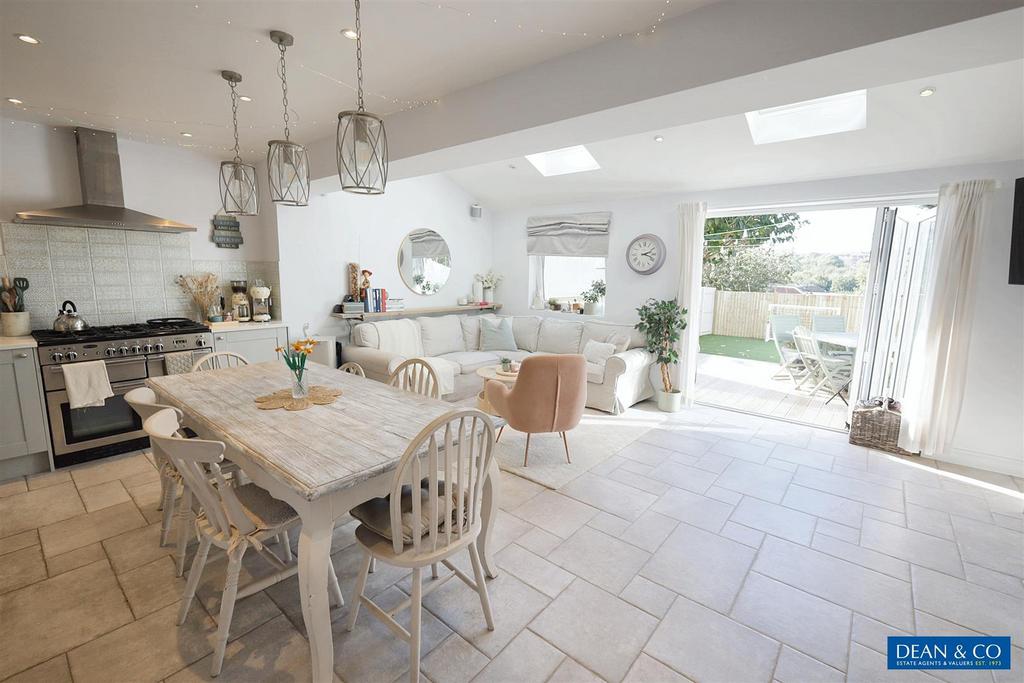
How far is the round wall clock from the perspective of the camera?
4922 mm

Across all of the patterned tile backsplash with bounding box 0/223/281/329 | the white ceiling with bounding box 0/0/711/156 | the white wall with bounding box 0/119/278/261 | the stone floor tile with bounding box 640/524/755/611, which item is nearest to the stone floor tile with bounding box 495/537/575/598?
the stone floor tile with bounding box 640/524/755/611

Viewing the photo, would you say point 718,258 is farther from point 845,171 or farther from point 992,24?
point 992,24

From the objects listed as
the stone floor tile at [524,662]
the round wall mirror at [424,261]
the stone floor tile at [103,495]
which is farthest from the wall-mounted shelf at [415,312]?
the stone floor tile at [524,662]

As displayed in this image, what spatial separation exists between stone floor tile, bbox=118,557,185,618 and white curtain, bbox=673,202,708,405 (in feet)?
14.9

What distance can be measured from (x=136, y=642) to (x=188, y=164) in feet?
13.4

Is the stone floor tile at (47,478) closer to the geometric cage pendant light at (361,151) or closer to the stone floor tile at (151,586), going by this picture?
the stone floor tile at (151,586)

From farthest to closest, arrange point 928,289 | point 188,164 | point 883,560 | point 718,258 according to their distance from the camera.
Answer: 1. point 718,258
2. point 188,164
3. point 928,289
4. point 883,560

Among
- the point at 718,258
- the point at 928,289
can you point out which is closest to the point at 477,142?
the point at 928,289

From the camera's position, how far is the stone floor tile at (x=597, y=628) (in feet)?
5.52

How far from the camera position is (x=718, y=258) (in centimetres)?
718

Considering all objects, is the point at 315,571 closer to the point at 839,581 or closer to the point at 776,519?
the point at 839,581

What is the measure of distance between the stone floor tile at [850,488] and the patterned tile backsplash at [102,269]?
16.6 ft

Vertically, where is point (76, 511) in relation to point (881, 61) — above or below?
below

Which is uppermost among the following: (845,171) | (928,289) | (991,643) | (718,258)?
(845,171)
